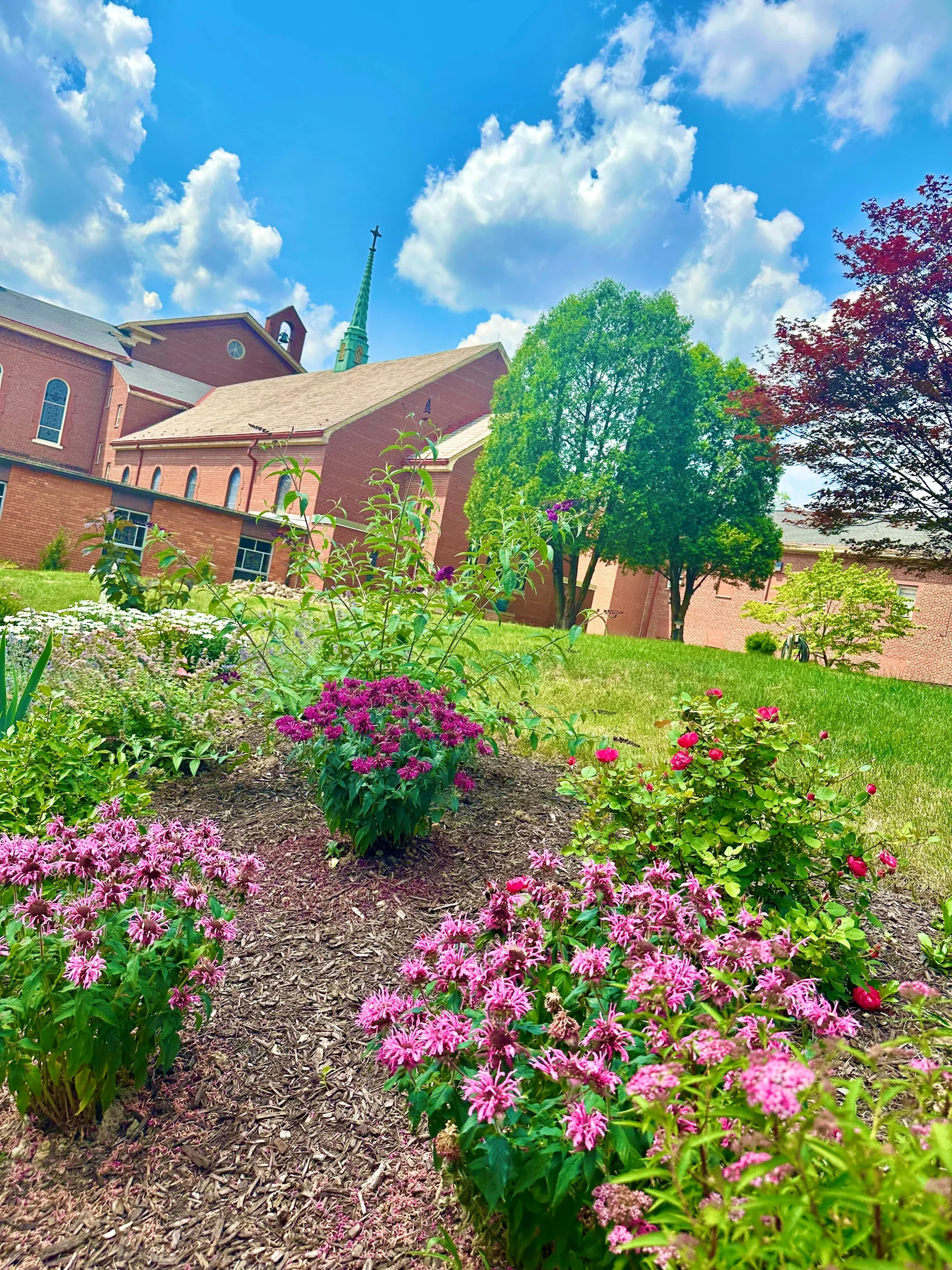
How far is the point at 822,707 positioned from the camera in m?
6.41

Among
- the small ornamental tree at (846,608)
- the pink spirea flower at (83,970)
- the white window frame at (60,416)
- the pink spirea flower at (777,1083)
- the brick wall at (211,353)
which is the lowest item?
the pink spirea flower at (83,970)

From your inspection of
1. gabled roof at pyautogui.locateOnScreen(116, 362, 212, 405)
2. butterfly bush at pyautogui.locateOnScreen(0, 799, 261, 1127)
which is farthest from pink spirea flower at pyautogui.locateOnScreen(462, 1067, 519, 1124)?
gabled roof at pyautogui.locateOnScreen(116, 362, 212, 405)

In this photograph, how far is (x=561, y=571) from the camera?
1917cm

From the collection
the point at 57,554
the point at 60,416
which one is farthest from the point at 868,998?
the point at 60,416

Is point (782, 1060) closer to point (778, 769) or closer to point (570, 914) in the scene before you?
point (570, 914)

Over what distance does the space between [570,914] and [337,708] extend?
1.65m

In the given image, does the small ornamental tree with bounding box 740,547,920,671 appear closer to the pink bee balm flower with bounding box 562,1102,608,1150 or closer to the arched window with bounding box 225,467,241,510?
the pink bee balm flower with bounding box 562,1102,608,1150

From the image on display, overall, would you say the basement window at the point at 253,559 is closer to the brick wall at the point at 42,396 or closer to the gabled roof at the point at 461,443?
the gabled roof at the point at 461,443

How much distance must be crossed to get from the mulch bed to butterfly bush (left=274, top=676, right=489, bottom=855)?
28 cm

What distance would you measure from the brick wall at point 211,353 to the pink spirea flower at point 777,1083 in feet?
136

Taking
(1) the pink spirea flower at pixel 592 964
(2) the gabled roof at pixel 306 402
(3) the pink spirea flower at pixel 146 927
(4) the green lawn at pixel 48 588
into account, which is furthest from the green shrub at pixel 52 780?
(2) the gabled roof at pixel 306 402

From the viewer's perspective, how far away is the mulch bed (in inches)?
64.5

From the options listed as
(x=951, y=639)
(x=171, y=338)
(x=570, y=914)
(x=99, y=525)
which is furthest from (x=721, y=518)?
(x=171, y=338)

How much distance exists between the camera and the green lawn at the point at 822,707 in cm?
409
